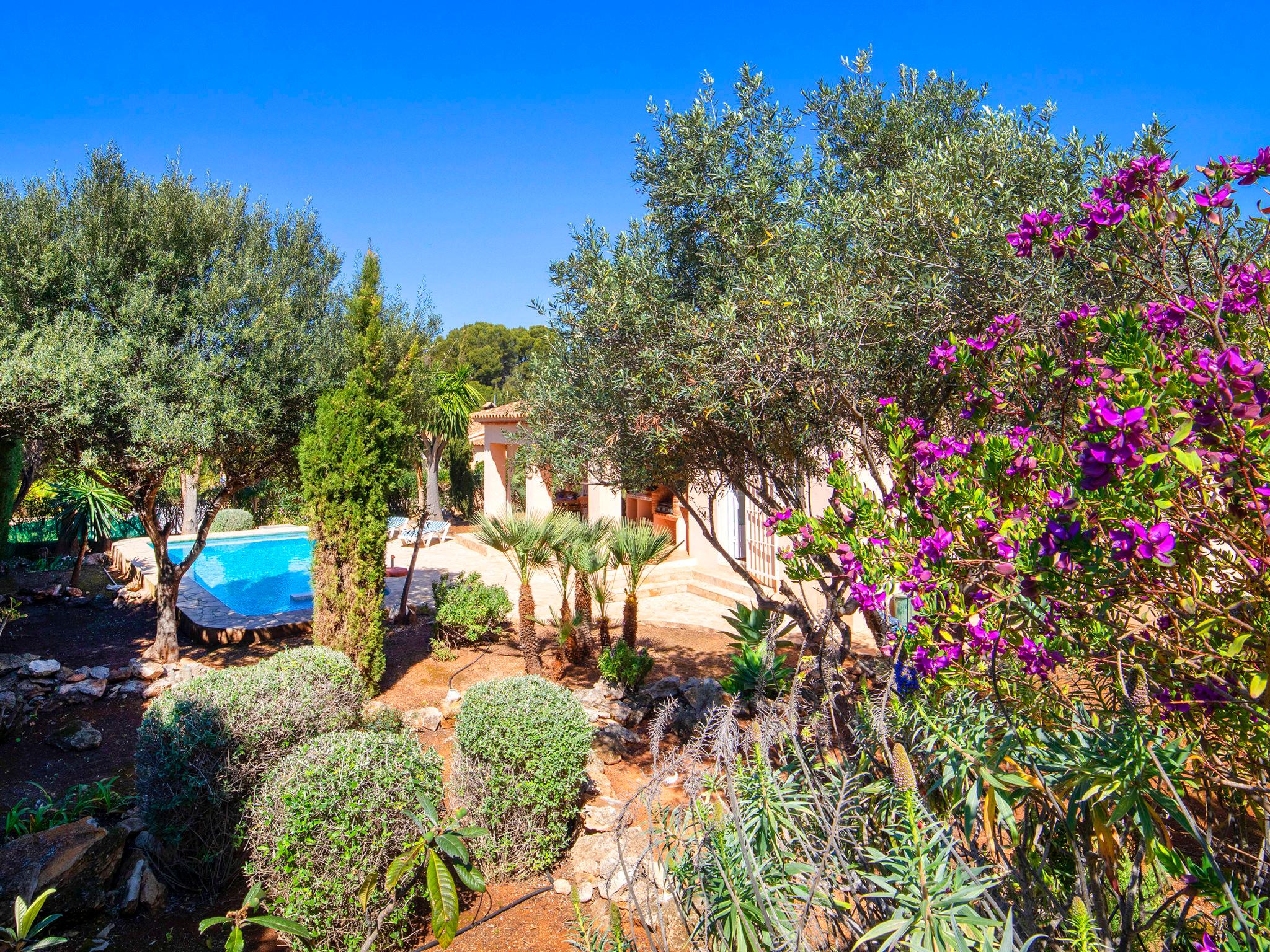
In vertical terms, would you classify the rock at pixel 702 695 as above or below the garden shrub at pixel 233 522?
below

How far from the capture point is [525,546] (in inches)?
363

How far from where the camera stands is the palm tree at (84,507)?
51.5 feet

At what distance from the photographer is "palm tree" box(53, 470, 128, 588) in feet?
51.5

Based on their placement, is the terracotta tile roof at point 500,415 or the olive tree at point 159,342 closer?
the olive tree at point 159,342

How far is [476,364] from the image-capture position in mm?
48688

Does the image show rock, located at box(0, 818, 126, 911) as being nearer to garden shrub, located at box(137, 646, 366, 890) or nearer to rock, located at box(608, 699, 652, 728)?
garden shrub, located at box(137, 646, 366, 890)

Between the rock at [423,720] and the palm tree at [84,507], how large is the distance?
37.5 feet

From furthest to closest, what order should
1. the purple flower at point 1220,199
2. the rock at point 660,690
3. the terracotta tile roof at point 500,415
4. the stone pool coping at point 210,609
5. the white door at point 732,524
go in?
the terracotta tile roof at point 500,415, the white door at point 732,524, the stone pool coping at point 210,609, the rock at point 660,690, the purple flower at point 1220,199

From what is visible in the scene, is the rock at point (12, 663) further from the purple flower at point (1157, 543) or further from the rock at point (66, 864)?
the purple flower at point (1157, 543)

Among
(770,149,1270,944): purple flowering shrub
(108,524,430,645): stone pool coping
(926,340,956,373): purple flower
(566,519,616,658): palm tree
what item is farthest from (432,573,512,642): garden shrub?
(926,340,956,373): purple flower

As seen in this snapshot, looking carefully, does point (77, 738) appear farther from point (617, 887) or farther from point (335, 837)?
point (617, 887)

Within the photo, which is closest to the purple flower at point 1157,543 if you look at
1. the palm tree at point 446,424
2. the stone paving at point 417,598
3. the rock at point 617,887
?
the rock at point 617,887

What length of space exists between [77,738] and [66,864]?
125 inches

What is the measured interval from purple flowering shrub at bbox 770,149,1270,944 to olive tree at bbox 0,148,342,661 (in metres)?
7.68
